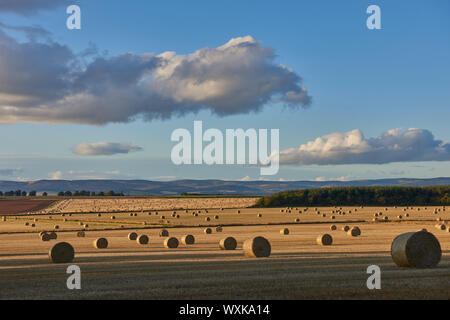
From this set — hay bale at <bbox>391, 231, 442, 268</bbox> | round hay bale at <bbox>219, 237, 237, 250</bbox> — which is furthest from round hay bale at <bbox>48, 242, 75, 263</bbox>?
hay bale at <bbox>391, 231, 442, 268</bbox>

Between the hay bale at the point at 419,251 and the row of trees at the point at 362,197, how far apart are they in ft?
330

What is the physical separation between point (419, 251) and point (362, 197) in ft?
359

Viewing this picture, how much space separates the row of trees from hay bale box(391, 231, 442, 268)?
3964 inches

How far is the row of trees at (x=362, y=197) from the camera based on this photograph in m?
128

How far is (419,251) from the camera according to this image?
2434 cm

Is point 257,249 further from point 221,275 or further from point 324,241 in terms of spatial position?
point 324,241

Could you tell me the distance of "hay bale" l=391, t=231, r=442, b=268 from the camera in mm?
24297

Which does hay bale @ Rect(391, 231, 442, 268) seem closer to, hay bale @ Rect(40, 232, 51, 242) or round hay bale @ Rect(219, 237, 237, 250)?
round hay bale @ Rect(219, 237, 237, 250)

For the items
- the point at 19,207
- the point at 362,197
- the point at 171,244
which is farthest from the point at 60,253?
the point at 19,207

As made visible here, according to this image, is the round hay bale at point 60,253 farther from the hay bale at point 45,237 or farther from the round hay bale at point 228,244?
the hay bale at point 45,237

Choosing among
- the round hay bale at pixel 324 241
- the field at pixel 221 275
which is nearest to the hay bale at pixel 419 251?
the field at pixel 221 275
